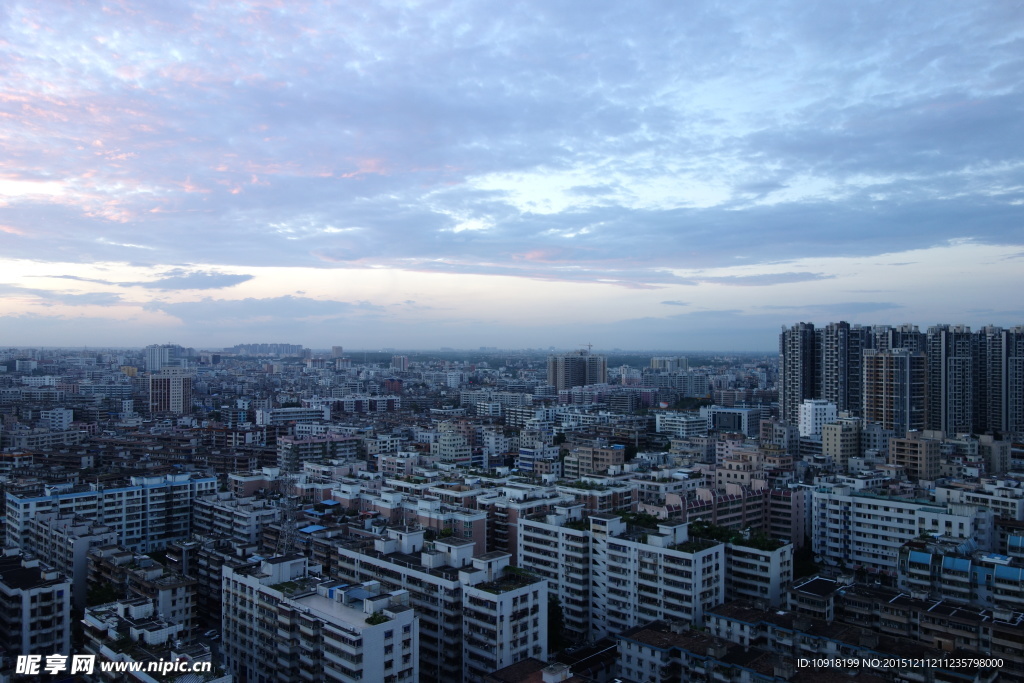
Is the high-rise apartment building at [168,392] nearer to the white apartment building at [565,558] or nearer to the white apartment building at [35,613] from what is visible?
the white apartment building at [35,613]

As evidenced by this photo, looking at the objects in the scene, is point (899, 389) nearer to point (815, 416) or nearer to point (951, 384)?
point (815, 416)

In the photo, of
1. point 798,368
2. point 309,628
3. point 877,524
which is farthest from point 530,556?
point 798,368

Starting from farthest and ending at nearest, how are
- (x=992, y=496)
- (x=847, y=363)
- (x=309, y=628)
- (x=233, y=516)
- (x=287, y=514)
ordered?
(x=847, y=363)
(x=992, y=496)
(x=233, y=516)
(x=287, y=514)
(x=309, y=628)

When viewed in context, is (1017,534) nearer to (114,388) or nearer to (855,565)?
(855,565)

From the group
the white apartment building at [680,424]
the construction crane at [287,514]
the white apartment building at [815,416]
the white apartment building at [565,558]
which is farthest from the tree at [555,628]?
the white apartment building at [680,424]

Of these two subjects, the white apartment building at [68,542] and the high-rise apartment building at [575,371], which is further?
the high-rise apartment building at [575,371]

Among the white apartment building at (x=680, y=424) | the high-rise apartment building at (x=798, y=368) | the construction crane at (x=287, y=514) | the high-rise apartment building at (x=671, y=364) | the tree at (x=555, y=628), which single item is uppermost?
the high-rise apartment building at (x=798, y=368)
